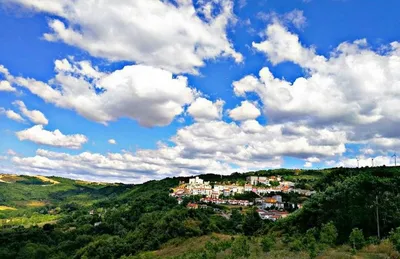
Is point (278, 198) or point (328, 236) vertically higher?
point (278, 198)

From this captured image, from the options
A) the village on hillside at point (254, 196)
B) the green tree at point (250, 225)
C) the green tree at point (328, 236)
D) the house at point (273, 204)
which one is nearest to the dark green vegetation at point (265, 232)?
the green tree at point (328, 236)

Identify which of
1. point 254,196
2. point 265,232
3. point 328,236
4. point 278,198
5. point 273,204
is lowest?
point 265,232

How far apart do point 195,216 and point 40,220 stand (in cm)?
12776

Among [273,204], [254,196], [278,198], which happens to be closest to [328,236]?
[273,204]

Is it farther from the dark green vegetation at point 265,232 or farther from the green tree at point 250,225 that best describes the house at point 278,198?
A: the green tree at point 250,225

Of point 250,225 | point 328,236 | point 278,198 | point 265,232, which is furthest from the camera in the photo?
point 278,198

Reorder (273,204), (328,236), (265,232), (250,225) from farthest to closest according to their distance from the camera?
(273,204) < (250,225) < (265,232) < (328,236)

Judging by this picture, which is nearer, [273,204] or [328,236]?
[328,236]

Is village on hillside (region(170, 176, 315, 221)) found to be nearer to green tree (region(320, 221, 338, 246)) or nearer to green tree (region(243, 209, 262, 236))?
green tree (region(243, 209, 262, 236))

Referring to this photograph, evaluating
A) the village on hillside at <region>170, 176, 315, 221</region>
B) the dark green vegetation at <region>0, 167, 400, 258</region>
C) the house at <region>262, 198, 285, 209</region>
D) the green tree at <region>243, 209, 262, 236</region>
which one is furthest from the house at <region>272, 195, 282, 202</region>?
the green tree at <region>243, 209, 262, 236</region>

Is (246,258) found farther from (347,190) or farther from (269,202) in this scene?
(269,202)

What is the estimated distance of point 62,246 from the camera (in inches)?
4058

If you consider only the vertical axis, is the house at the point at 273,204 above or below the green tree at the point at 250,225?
above

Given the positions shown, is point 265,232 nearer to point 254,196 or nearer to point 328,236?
point 328,236
